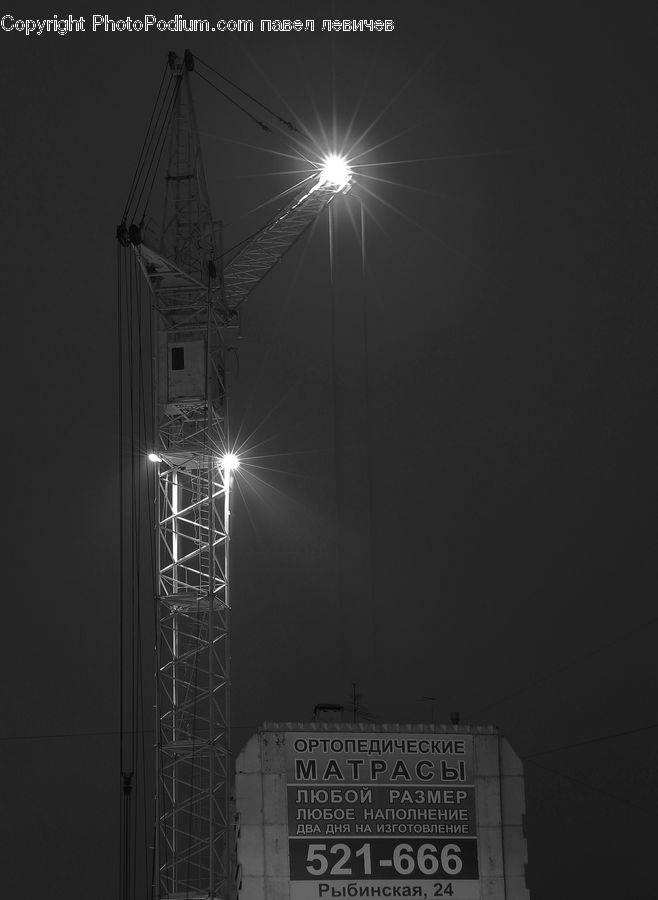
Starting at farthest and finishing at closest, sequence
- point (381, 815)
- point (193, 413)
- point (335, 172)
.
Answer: point (335, 172), point (193, 413), point (381, 815)

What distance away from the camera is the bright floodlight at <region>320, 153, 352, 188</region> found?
56.7 m

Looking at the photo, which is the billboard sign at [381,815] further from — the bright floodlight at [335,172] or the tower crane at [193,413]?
the bright floodlight at [335,172]

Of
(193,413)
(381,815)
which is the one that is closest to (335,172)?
(193,413)

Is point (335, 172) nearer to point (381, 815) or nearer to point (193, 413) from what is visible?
point (193, 413)

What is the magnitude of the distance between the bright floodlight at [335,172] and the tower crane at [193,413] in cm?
5

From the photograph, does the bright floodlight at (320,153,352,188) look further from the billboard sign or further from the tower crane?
the billboard sign

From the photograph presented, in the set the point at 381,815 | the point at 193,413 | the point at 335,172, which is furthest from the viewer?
the point at 335,172

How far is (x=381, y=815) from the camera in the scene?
38.5 m

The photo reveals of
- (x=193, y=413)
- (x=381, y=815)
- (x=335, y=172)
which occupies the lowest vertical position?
(x=381, y=815)

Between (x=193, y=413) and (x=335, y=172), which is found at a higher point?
(x=335, y=172)

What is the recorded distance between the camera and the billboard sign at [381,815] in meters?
37.7

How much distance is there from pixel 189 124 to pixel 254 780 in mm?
31442

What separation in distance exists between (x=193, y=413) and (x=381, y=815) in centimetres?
2164

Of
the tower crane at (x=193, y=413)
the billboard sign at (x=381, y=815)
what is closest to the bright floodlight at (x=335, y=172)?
the tower crane at (x=193, y=413)
